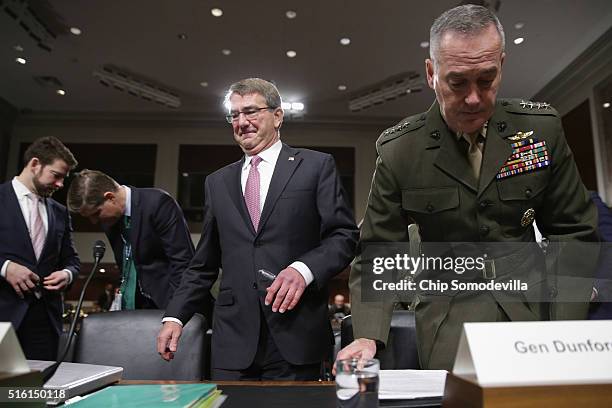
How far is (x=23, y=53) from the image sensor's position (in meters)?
6.48

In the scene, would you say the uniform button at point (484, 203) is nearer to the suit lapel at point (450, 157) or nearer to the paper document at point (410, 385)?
the suit lapel at point (450, 157)

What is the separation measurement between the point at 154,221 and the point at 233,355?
117 centimetres

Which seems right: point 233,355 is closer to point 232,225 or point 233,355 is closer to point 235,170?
point 232,225

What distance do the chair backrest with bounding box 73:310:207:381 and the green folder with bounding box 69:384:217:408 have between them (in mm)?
640

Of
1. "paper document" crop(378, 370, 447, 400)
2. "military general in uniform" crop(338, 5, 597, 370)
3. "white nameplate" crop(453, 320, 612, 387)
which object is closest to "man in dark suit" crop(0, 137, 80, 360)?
"military general in uniform" crop(338, 5, 597, 370)

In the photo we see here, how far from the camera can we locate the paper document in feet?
2.18

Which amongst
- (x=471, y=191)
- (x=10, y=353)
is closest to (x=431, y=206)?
(x=471, y=191)

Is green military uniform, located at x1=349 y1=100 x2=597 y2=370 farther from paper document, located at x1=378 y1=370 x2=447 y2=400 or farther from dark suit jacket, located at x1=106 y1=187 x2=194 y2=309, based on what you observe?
dark suit jacket, located at x1=106 y1=187 x2=194 y2=309

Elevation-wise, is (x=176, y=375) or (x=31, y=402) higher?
(x=31, y=402)

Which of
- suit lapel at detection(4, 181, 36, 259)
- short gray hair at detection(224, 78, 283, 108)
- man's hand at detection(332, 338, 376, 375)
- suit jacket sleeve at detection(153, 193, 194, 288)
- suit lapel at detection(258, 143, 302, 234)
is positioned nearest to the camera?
man's hand at detection(332, 338, 376, 375)

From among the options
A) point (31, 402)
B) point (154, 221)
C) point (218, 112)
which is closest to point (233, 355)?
point (31, 402)

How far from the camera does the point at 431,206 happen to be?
114 cm

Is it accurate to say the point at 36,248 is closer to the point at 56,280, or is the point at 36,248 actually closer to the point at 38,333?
the point at 56,280

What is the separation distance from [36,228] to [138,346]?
5.57 ft
